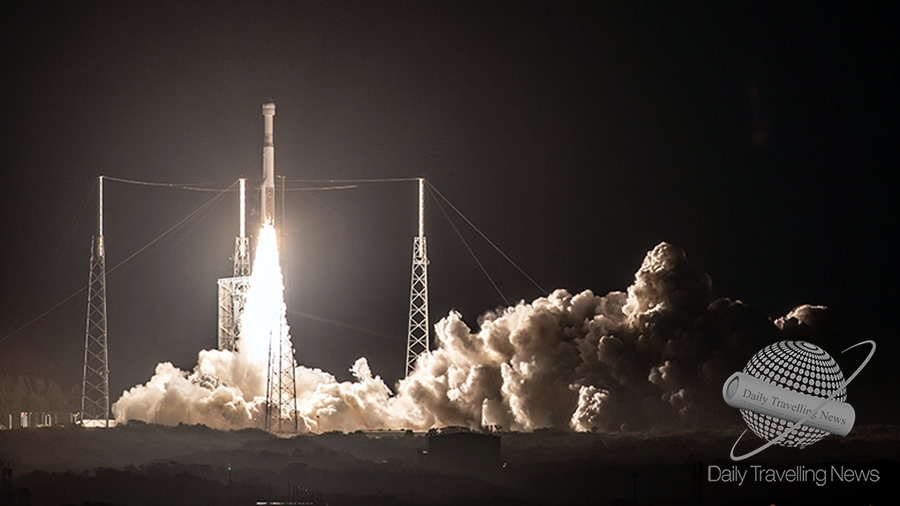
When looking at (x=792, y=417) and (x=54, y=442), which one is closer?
(x=792, y=417)

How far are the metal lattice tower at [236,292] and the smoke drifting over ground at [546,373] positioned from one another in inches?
40.4

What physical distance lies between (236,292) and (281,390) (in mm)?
5690

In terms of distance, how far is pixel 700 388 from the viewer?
84375 millimetres

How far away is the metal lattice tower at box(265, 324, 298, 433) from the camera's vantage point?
83.6 m

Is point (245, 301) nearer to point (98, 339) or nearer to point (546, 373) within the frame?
point (98, 339)

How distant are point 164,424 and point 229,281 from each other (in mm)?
6628

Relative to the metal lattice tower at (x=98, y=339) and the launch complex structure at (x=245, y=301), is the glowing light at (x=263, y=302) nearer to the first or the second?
the launch complex structure at (x=245, y=301)

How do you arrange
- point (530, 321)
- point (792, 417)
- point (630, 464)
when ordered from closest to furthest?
point (792, 417), point (630, 464), point (530, 321)

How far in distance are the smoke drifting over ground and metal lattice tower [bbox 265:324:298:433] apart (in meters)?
0.86

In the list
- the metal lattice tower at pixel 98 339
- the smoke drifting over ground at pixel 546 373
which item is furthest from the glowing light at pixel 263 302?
the metal lattice tower at pixel 98 339

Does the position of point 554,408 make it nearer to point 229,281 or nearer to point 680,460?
point 680,460

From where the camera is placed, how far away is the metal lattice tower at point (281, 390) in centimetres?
8362

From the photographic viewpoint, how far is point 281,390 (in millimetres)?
86438

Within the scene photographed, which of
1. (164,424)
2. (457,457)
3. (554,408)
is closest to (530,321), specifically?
(554,408)
